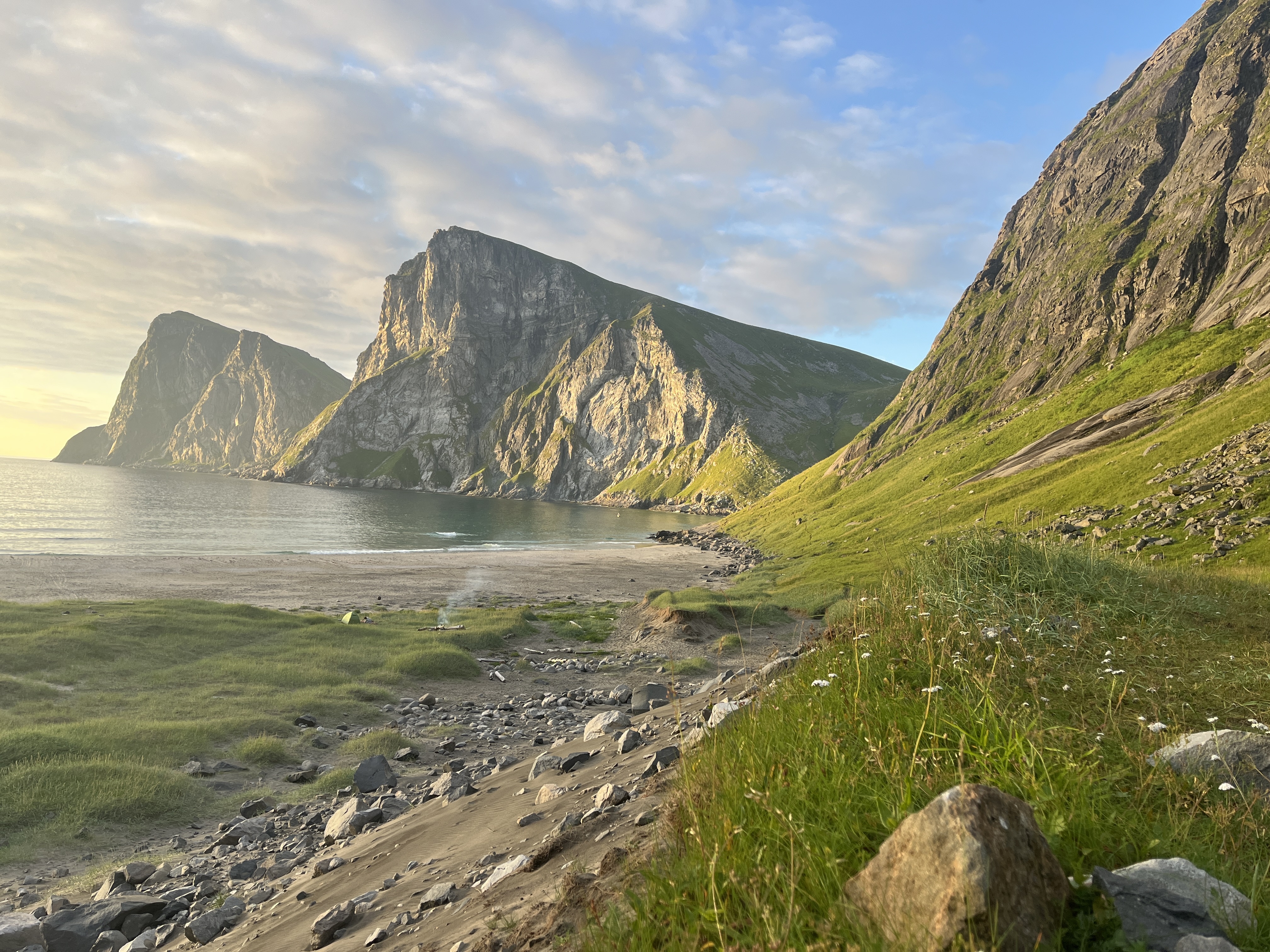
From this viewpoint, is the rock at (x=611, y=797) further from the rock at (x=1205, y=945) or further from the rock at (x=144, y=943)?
the rock at (x=144, y=943)

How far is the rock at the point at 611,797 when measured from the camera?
303 inches

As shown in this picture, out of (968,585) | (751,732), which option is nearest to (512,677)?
(968,585)

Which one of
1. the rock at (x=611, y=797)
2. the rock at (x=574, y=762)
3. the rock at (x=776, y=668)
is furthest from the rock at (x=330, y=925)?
the rock at (x=776, y=668)

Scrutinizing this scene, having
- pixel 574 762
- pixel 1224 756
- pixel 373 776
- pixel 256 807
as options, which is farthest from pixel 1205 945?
pixel 256 807

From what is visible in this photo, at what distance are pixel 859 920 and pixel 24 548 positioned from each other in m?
101

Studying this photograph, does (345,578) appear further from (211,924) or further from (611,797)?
(611,797)

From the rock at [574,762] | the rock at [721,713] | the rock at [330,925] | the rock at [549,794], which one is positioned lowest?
the rock at [330,925]

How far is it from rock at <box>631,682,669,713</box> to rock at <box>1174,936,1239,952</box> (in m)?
14.6

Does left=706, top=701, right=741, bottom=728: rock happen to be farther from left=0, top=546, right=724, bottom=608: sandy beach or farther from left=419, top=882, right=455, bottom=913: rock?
left=0, top=546, right=724, bottom=608: sandy beach

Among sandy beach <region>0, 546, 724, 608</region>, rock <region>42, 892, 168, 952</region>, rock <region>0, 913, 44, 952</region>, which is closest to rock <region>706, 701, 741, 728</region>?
rock <region>42, 892, 168, 952</region>

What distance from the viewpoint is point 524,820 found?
8648mm

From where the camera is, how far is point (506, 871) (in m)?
6.71

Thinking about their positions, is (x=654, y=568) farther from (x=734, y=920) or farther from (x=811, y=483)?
(x=734, y=920)

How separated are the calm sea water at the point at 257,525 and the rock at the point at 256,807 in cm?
7607
